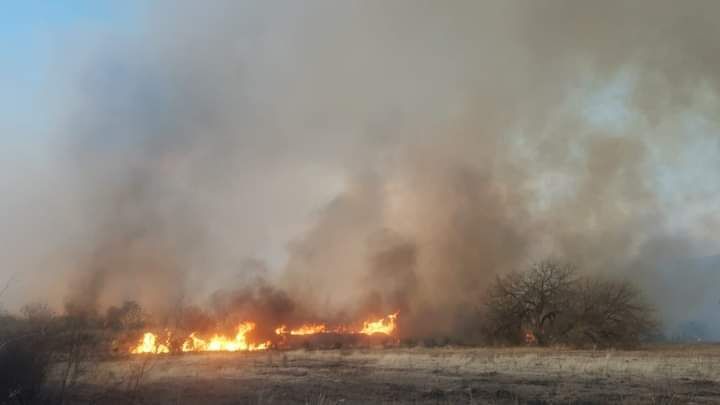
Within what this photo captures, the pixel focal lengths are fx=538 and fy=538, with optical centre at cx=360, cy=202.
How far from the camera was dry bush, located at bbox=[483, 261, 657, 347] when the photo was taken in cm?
5753

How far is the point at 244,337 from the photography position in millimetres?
72500

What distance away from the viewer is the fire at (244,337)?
5704cm

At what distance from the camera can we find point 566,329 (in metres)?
60.2

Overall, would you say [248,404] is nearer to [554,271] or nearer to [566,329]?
[566,329]

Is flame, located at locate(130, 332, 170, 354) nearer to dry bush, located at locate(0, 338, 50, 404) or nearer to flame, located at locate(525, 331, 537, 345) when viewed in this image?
dry bush, located at locate(0, 338, 50, 404)

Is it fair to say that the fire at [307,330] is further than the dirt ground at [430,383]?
Yes

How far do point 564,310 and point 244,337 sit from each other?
40983 mm

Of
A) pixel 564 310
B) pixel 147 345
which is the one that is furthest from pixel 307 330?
pixel 564 310

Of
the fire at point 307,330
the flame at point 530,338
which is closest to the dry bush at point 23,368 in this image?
the flame at point 530,338

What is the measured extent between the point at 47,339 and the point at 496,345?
5342 cm

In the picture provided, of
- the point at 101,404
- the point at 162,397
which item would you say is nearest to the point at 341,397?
the point at 162,397

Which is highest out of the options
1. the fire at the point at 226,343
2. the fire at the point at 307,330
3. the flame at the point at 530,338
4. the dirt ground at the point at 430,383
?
the fire at the point at 307,330

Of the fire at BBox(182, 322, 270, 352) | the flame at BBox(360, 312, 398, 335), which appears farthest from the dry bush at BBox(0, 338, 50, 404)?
the flame at BBox(360, 312, 398, 335)

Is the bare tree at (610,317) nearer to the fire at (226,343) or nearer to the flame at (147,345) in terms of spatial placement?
the fire at (226,343)
